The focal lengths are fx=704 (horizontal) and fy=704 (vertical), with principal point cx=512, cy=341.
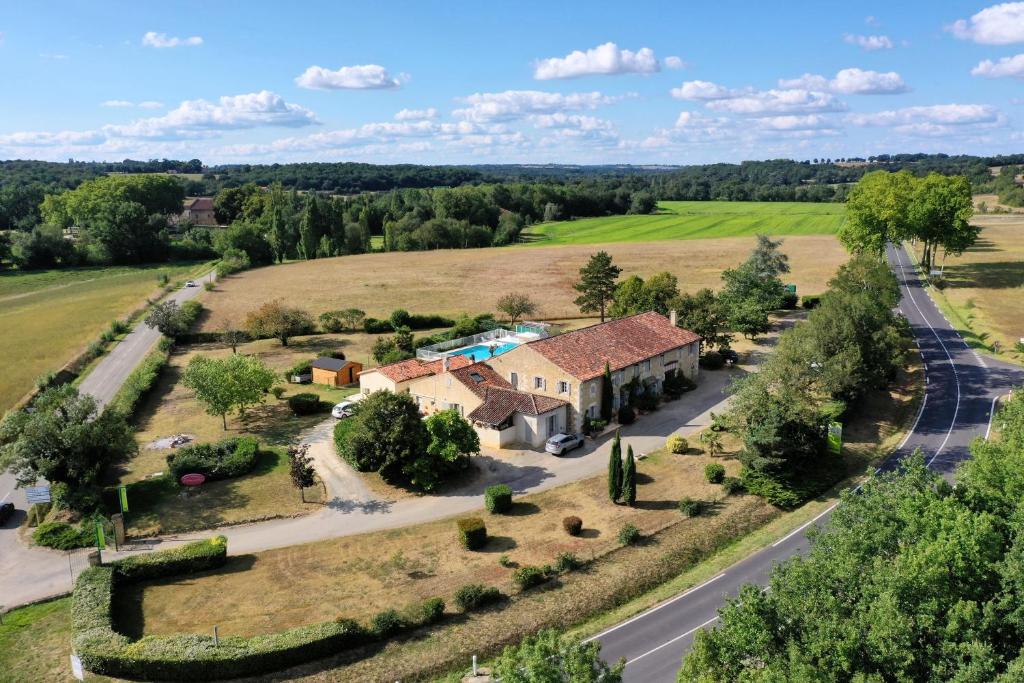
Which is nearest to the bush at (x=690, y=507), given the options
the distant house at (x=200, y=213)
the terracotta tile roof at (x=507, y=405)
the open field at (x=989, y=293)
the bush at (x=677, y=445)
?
the bush at (x=677, y=445)

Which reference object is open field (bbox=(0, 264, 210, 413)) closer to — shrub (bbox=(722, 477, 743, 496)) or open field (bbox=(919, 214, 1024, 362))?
shrub (bbox=(722, 477, 743, 496))

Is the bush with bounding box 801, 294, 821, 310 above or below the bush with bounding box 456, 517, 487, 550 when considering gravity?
above

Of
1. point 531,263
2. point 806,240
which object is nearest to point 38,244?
point 531,263

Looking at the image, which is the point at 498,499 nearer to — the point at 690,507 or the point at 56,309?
the point at 690,507

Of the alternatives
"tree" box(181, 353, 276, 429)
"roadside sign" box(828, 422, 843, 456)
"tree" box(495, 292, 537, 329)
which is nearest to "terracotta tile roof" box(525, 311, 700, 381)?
"roadside sign" box(828, 422, 843, 456)

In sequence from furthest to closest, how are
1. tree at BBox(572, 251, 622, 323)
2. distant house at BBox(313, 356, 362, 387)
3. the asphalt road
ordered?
1. tree at BBox(572, 251, 622, 323)
2. distant house at BBox(313, 356, 362, 387)
3. the asphalt road

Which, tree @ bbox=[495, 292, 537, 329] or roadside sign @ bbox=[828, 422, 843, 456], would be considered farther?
tree @ bbox=[495, 292, 537, 329]

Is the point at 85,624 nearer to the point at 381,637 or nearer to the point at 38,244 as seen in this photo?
the point at 381,637
